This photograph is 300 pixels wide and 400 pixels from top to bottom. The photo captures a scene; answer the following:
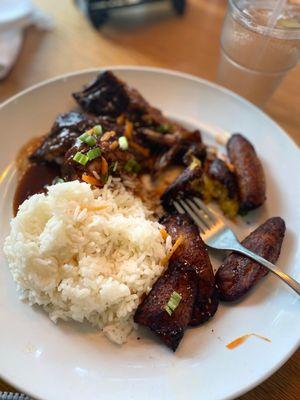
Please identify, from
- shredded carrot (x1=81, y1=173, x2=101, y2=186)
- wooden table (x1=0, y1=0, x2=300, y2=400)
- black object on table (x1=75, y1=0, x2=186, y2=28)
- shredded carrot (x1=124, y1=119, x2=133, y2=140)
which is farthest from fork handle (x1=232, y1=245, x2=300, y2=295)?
black object on table (x1=75, y1=0, x2=186, y2=28)

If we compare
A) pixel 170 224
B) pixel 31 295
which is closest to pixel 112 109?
pixel 170 224

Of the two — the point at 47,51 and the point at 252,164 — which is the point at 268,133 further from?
the point at 47,51

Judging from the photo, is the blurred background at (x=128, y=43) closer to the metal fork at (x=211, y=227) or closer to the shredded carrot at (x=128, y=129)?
the shredded carrot at (x=128, y=129)

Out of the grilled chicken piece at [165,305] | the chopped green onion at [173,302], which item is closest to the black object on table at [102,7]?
the grilled chicken piece at [165,305]

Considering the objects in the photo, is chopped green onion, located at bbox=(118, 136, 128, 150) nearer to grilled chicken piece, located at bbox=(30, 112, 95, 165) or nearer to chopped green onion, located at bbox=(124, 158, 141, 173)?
chopped green onion, located at bbox=(124, 158, 141, 173)

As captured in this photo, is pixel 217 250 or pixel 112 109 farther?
pixel 112 109

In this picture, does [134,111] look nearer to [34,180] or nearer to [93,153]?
[93,153]

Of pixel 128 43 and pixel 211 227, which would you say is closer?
pixel 211 227

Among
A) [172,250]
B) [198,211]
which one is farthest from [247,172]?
[172,250]
